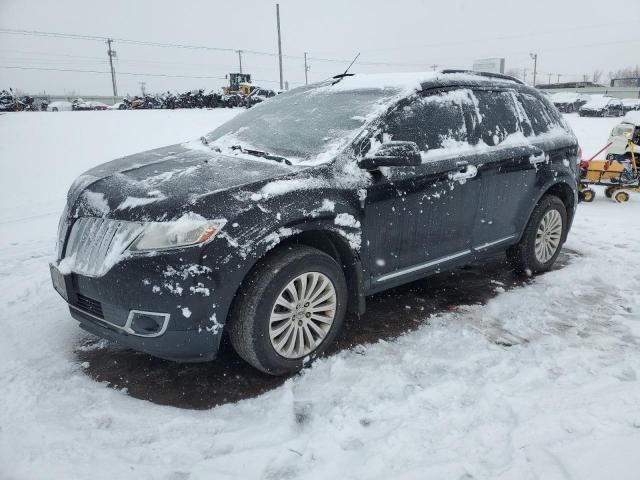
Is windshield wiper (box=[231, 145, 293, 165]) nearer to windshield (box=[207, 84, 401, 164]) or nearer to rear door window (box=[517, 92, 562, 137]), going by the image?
windshield (box=[207, 84, 401, 164])

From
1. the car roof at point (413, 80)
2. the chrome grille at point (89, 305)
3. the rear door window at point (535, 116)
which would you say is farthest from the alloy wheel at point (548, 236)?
the chrome grille at point (89, 305)

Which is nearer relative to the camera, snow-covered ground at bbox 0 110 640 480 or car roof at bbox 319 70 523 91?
snow-covered ground at bbox 0 110 640 480

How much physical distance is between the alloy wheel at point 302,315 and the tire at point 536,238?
2.39 metres

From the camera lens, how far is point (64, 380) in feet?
9.36

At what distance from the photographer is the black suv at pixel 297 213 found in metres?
2.52

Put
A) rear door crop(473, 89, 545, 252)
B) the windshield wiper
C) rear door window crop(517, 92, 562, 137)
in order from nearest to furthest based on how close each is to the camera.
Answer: the windshield wiper
rear door crop(473, 89, 545, 252)
rear door window crop(517, 92, 562, 137)

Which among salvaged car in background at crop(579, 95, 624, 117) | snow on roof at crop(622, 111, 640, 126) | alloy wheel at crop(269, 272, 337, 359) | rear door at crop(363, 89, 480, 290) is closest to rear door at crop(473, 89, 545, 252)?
rear door at crop(363, 89, 480, 290)

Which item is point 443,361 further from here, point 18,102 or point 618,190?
point 18,102

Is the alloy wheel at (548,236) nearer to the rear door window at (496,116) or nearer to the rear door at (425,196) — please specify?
the rear door window at (496,116)

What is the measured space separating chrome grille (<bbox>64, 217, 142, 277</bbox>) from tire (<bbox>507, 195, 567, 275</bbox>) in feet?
11.5

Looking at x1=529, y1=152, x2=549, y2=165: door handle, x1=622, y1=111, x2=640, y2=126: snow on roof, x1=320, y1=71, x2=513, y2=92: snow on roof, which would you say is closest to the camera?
x1=320, y1=71, x2=513, y2=92: snow on roof

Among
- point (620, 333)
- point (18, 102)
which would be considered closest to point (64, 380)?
point (620, 333)

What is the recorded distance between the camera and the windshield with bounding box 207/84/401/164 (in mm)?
3201

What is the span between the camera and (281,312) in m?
2.82
